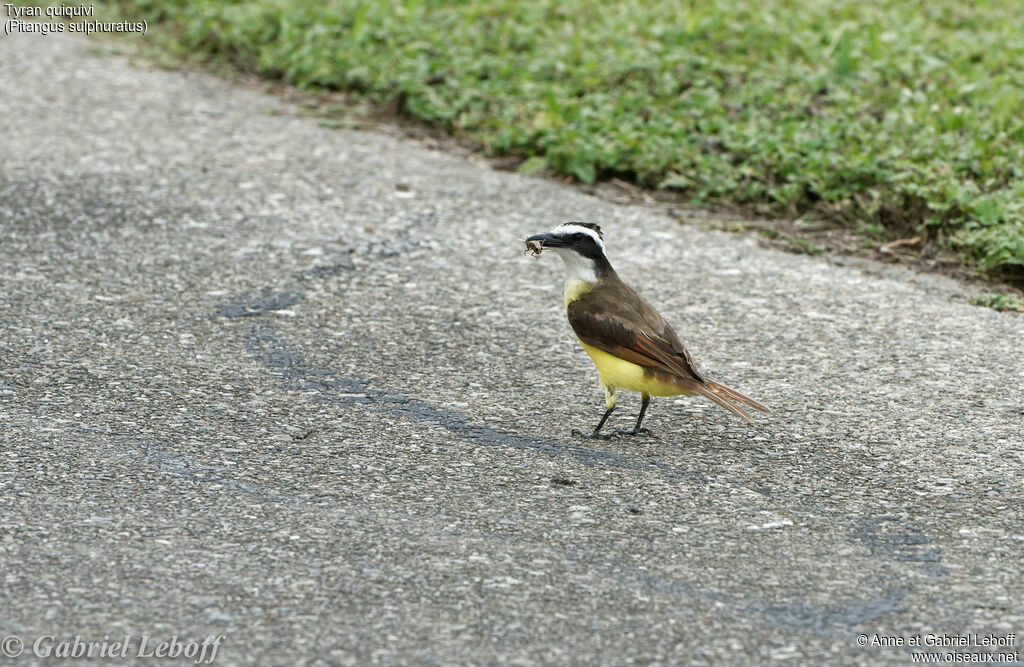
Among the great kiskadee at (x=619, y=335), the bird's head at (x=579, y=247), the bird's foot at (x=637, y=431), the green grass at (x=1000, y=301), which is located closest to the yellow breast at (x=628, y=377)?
the great kiskadee at (x=619, y=335)

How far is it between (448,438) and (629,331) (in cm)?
80

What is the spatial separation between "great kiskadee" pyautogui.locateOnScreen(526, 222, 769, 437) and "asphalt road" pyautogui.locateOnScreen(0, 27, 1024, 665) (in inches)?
9.4

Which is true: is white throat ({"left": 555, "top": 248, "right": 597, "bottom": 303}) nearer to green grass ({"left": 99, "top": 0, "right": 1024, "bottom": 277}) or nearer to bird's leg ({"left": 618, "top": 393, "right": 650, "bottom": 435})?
bird's leg ({"left": 618, "top": 393, "right": 650, "bottom": 435})

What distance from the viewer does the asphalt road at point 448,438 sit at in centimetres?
350

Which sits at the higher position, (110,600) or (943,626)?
(943,626)

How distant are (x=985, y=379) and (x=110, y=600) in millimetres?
3715

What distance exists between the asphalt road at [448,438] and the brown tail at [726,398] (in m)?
0.18

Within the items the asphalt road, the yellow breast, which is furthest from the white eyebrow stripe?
the asphalt road

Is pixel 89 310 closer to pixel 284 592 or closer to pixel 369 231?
pixel 369 231

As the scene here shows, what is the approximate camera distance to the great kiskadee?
15.3 feet

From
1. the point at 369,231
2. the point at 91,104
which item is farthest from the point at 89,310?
the point at 91,104

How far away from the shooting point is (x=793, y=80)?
889cm

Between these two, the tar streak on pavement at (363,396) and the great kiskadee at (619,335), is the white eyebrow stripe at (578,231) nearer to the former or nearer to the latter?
the great kiskadee at (619,335)

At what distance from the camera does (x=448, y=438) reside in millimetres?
4711
